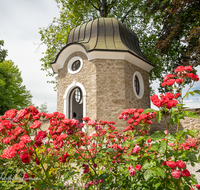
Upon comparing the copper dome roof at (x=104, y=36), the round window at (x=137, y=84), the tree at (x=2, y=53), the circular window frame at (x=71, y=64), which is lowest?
the round window at (x=137, y=84)

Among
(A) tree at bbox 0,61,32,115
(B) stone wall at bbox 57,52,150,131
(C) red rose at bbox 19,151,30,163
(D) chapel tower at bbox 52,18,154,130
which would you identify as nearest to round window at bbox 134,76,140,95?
(D) chapel tower at bbox 52,18,154,130

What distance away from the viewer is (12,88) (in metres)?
19.4

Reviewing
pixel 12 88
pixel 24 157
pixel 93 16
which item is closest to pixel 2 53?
pixel 12 88

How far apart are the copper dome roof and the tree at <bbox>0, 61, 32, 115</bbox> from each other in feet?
36.0

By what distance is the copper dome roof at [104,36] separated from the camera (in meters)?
9.12

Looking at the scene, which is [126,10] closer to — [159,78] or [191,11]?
[159,78]

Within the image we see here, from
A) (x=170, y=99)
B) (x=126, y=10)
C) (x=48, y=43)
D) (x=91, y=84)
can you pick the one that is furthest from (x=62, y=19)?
(x=170, y=99)

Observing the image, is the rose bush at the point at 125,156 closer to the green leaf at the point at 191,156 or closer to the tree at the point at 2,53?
the green leaf at the point at 191,156

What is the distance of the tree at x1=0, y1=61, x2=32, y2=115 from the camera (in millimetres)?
17172

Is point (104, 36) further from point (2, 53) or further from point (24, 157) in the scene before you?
point (2, 53)

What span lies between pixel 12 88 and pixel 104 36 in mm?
14725

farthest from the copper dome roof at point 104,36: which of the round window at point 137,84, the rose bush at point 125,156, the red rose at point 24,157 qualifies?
the red rose at point 24,157

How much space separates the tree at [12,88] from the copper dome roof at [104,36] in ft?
36.0

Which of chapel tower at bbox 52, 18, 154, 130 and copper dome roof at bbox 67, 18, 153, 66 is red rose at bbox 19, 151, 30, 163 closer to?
chapel tower at bbox 52, 18, 154, 130
